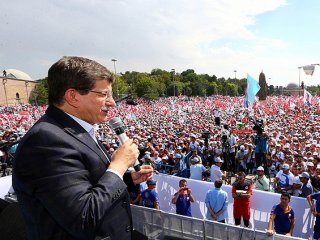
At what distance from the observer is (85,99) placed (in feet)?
5.06

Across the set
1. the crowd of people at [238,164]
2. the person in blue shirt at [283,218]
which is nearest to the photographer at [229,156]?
the crowd of people at [238,164]

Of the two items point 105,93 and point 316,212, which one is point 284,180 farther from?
point 105,93

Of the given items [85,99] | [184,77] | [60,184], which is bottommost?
[60,184]

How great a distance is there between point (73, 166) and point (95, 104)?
34 centimetres

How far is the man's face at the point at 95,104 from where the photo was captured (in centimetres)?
155

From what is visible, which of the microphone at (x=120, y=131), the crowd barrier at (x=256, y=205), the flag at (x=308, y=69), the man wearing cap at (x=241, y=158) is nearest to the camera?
the microphone at (x=120, y=131)

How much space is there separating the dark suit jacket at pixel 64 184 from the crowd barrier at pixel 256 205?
18.0 feet

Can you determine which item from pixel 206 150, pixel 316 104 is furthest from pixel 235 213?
pixel 316 104

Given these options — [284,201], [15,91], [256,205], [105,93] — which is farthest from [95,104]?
[15,91]

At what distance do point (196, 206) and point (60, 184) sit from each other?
6947 mm

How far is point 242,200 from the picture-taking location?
6711 millimetres

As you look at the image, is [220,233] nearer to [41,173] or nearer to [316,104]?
[41,173]

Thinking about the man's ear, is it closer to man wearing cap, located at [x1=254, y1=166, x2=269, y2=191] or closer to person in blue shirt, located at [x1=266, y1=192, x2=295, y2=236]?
person in blue shirt, located at [x1=266, y1=192, x2=295, y2=236]

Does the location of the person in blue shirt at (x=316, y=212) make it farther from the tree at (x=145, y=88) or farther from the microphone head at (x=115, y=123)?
the tree at (x=145, y=88)
